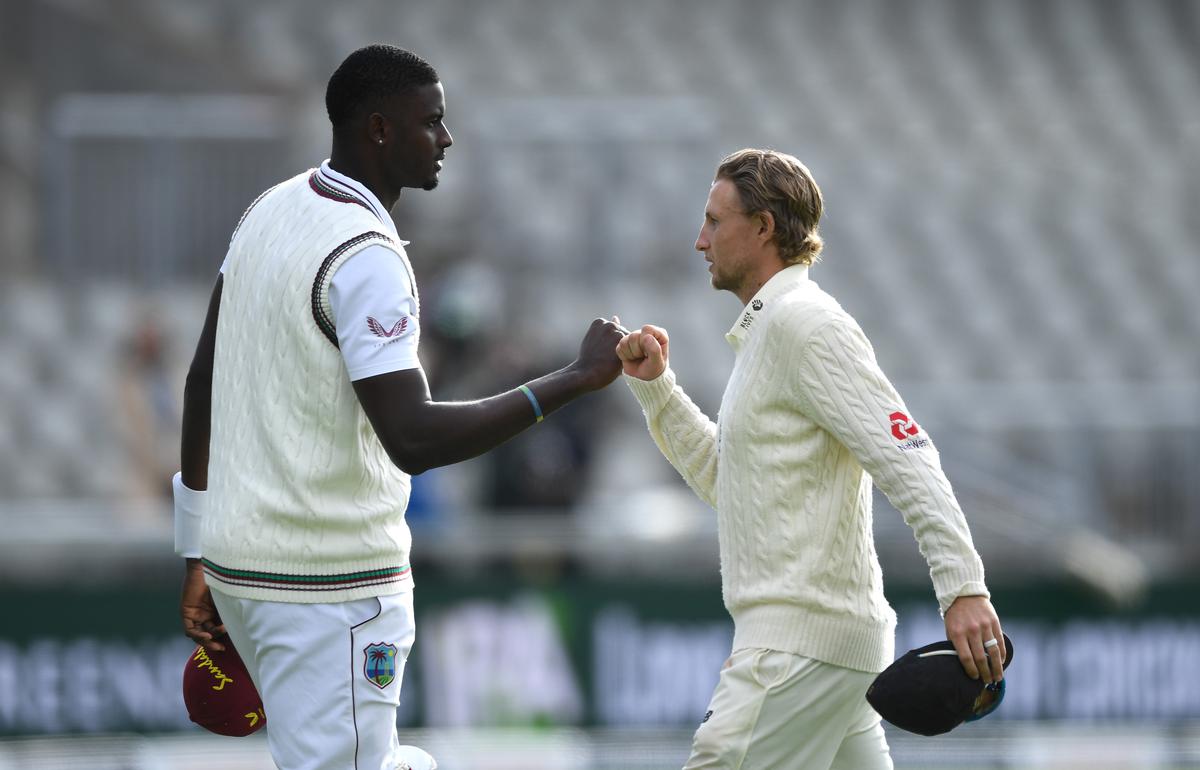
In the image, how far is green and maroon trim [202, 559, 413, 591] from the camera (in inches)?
132

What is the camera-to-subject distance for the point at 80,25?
1285 centimetres

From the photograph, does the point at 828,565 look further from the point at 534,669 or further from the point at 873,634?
the point at 534,669

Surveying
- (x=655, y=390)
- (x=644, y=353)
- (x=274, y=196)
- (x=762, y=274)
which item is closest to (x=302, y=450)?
(x=274, y=196)

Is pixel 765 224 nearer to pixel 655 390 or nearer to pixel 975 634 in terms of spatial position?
pixel 655 390

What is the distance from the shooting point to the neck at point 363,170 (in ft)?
11.6

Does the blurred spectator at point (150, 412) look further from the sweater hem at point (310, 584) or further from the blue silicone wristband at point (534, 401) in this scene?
the blue silicone wristband at point (534, 401)

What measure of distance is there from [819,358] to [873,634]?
644mm

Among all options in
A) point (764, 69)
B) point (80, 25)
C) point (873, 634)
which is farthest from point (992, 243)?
point (873, 634)

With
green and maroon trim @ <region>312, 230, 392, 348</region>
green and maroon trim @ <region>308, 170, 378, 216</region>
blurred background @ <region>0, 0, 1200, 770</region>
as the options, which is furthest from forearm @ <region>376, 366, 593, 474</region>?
blurred background @ <region>0, 0, 1200, 770</region>

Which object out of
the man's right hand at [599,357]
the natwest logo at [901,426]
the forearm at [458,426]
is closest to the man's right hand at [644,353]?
the man's right hand at [599,357]

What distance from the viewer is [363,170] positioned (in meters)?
3.53

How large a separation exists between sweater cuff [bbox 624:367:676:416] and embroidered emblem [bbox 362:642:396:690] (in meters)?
0.98

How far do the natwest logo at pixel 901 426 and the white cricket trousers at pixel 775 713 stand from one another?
0.54 m

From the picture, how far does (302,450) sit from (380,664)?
47 centimetres
